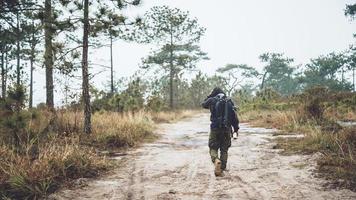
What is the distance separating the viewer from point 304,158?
26.4 feet

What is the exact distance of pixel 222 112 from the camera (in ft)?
23.7

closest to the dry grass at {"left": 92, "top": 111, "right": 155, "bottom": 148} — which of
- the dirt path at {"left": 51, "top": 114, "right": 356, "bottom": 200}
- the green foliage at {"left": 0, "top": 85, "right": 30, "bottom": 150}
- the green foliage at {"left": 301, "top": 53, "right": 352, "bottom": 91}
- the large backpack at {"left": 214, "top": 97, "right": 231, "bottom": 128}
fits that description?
the dirt path at {"left": 51, "top": 114, "right": 356, "bottom": 200}

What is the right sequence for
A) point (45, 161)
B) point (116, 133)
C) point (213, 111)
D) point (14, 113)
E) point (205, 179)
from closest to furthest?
1. point (45, 161)
2. point (205, 179)
3. point (14, 113)
4. point (213, 111)
5. point (116, 133)

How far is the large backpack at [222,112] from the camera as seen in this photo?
7.16 m

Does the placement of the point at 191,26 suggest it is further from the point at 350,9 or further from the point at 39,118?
the point at 39,118

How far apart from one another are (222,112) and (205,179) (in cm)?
141

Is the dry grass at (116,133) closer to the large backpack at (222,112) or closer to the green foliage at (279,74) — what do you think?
the large backpack at (222,112)

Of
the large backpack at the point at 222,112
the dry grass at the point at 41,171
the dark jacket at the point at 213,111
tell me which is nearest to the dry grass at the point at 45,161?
the dry grass at the point at 41,171

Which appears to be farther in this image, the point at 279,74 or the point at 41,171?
the point at 279,74

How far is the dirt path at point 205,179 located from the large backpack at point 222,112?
93 centimetres

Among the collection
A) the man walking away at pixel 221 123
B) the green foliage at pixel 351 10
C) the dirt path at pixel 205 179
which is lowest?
the dirt path at pixel 205 179

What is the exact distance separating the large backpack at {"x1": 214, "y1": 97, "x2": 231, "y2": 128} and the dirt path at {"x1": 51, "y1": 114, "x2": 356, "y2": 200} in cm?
93

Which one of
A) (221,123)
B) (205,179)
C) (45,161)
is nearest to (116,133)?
(221,123)

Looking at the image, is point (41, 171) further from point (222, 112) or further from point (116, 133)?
point (116, 133)
